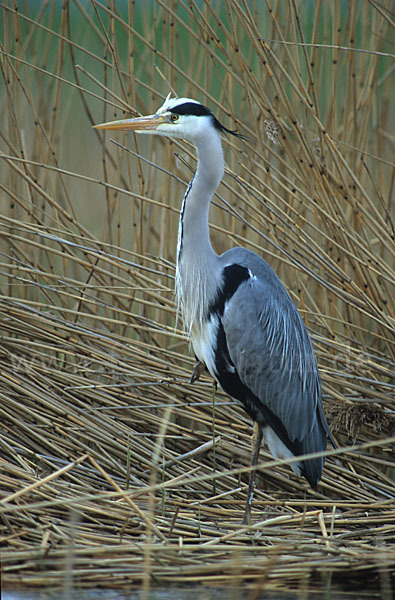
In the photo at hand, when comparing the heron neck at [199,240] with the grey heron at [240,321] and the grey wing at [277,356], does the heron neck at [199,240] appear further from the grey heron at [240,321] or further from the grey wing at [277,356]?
the grey wing at [277,356]

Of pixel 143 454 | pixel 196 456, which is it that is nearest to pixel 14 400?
pixel 143 454

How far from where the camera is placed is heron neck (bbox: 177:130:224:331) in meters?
2.55

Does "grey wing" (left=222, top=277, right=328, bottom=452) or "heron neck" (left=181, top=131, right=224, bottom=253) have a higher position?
"heron neck" (left=181, top=131, right=224, bottom=253)

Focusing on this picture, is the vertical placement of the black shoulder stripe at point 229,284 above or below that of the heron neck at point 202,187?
below

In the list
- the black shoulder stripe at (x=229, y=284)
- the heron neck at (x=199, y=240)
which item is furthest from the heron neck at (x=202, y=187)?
the black shoulder stripe at (x=229, y=284)

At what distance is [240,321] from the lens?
2607 millimetres

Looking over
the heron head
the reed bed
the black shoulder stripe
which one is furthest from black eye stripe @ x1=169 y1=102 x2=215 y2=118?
the black shoulder stripe

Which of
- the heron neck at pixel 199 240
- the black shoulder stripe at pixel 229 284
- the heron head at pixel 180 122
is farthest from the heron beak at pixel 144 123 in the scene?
the black shoulder stripe at pixel 229 284

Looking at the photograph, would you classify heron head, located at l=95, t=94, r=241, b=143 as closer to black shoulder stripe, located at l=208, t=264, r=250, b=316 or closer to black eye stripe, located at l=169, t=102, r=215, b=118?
black eye stripe, located at l=169, t=102, r=215, b=118

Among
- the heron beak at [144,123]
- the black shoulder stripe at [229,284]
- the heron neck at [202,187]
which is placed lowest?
the black shoulder stripe at [229,284]

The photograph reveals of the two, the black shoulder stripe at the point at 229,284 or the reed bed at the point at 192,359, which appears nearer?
the reed bed at the point at 192,359

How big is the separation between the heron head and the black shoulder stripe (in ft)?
1.46

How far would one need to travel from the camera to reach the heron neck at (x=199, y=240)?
2.55m

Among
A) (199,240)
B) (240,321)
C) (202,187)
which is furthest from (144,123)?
(240,321)
